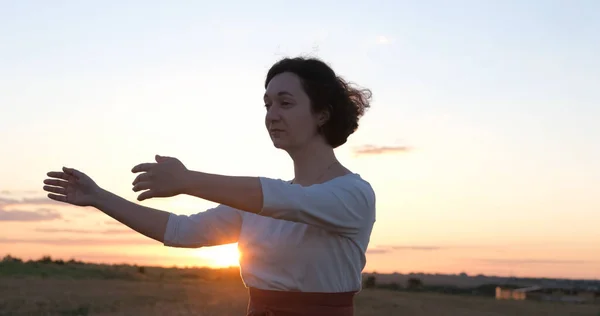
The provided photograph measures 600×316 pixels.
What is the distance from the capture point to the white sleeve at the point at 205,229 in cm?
313

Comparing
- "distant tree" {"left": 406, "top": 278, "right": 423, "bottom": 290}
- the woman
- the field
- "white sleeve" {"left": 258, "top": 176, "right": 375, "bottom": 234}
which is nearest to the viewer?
"white sleeve" {"left": 258, "top": 176, "right": 375, "bottom": 234}

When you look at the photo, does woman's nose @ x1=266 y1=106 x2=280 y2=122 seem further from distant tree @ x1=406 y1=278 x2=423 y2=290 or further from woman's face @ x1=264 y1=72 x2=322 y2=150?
distant tree @ x1=406 y1=278 x2=423 y2=290

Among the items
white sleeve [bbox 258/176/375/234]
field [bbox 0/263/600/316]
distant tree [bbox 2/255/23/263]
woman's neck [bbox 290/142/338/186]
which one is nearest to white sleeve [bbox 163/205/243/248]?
woman's neck [bbox 290/142/338/186]

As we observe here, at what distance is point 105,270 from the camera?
31641 mm

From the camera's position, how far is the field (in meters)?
19.0

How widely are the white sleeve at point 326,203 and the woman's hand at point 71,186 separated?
0.95 m

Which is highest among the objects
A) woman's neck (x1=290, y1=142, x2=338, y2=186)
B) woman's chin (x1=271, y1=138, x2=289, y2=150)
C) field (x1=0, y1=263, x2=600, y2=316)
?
woman's chin (x1=271, y1=138, x2=289, y2=150)

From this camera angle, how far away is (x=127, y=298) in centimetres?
2197

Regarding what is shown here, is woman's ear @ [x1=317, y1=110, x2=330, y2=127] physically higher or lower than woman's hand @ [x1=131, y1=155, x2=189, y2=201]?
higher

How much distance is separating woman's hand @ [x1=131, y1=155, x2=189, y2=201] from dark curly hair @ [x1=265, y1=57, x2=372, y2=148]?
859 mm

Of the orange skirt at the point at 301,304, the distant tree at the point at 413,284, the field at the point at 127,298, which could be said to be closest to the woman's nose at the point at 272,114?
the orange skirt at the point at 301,304

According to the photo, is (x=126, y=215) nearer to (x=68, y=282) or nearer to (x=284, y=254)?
(x=284, y=254)

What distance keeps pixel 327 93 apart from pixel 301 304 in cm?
75

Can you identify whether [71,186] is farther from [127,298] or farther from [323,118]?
[127,298]
